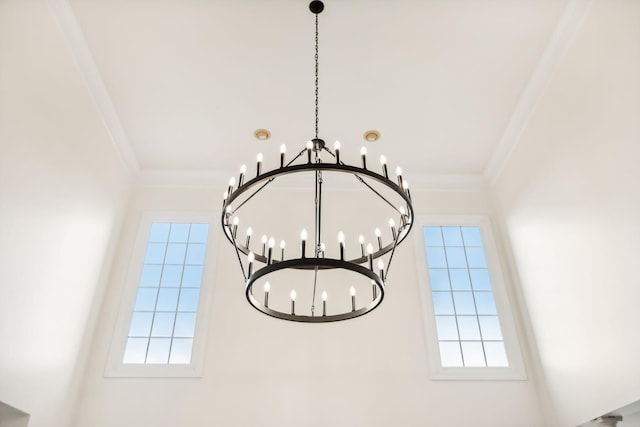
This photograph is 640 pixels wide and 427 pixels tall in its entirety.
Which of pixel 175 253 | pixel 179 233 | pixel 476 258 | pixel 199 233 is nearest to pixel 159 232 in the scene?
pixel 179 233

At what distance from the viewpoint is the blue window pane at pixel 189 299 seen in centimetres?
456

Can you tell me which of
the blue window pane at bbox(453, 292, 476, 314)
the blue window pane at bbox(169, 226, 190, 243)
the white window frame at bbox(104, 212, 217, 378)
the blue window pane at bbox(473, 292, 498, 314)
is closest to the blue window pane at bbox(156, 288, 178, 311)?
the white window frame at bbox(104, 212, 217, 378)

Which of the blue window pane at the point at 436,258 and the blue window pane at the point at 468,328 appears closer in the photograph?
the blue window pane at the point at 468,328

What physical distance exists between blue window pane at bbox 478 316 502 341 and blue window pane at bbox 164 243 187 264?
3.03 meters

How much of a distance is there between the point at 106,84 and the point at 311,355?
2.99 meters

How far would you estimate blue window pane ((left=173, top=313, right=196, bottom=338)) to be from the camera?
4.41 m

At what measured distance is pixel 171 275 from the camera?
4746mm

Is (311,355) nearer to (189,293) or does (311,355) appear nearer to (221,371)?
(221,371)

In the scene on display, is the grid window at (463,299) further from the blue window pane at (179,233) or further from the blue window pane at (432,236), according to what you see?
the blue window pane at (179,233)

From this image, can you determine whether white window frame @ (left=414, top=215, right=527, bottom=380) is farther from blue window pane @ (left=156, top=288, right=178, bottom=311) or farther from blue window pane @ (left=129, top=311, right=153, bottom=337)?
blue window pane @ (left=129, top=311, right=153, bottom=337)

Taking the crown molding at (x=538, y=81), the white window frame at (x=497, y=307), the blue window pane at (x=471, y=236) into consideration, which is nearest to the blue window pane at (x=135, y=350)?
the white window frame at (x=497, y=307)

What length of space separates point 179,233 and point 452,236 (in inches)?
114

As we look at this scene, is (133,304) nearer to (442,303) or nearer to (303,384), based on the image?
(303,384)

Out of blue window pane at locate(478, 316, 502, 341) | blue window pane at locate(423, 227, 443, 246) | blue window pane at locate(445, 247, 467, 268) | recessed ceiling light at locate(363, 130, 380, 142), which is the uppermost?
recessed ceiling light at locate(363, 130, 380, 142)
